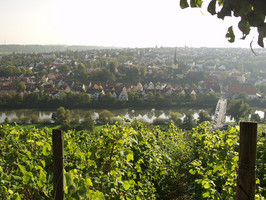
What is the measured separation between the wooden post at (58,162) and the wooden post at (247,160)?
29.3 inches

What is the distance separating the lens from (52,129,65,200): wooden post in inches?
50.2

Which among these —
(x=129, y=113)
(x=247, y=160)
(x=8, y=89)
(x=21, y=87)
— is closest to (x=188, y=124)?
(x=129, y=113)

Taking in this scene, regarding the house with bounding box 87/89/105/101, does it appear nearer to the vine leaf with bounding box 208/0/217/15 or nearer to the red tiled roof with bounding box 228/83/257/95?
the red tiled roof with bounding box 228/83/257/95

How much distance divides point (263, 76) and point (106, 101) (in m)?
31.7

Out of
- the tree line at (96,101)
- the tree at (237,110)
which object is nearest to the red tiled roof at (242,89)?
the tree line at (96,101)

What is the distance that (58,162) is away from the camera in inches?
50.9

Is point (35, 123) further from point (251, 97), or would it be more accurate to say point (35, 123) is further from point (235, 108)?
point (251, 97)

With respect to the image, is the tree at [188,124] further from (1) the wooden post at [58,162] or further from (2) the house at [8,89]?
(2) the house at [8,89]

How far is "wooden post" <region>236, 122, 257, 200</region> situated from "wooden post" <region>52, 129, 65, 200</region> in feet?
2.44

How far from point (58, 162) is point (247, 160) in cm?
79

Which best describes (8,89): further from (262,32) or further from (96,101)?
(262,32)

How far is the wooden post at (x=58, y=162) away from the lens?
128 cm

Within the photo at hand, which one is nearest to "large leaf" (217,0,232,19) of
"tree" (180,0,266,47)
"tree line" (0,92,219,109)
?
"tree" (180,0,266,47)

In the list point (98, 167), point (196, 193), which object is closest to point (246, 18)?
point (98, 167)
